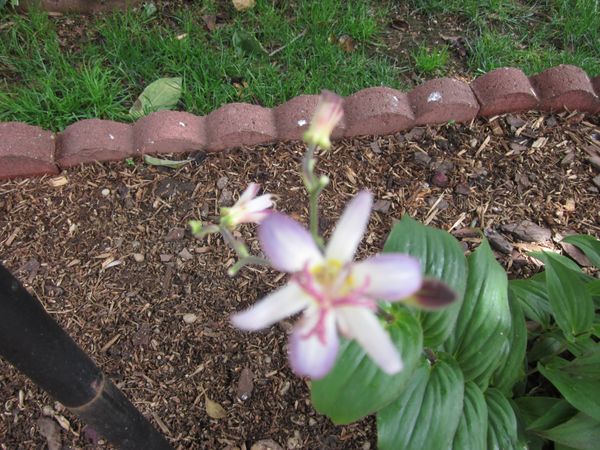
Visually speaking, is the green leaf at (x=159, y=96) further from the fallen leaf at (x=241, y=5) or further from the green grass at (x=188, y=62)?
the fallen leaf at (x=241, y=5)

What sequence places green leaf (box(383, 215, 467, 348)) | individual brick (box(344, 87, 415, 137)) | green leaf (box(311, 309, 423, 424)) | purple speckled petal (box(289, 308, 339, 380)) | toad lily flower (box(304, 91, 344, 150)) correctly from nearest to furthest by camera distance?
purple speckled petal (box(289, 308, 339, 380)) < toad lily flower (box(304, 91, 344, 150)) < green leaf (box(311, 309, 423, 424)) < green leaf (box(383, 215, 467, 348)) < individual brick (box(344, 87, 415, 137))

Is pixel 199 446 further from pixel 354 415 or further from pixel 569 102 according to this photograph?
pixel 569 102

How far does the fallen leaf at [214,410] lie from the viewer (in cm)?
155

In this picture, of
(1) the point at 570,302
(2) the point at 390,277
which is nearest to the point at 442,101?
(1) the point at 570,302

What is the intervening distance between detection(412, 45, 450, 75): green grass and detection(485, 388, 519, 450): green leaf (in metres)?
1.39

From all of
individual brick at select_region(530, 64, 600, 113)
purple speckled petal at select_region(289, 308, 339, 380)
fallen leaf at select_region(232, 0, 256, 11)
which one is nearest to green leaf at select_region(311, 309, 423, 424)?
purple speckled petal at select_region(289, 308, 339, 380)

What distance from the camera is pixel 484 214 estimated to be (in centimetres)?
191

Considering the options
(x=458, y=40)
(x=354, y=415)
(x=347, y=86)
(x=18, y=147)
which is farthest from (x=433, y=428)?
(x=458, y=40)

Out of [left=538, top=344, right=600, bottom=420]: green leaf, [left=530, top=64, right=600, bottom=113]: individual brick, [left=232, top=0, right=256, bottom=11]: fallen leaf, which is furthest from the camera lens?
[left=232, top=0, right=256, bottom=11]: fallen leaf

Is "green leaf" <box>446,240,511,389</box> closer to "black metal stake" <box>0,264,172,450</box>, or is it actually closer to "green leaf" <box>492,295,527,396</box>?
"green leaf" <box>492,295,527,396</box>

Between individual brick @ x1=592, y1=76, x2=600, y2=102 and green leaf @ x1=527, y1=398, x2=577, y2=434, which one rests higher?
individual brick @ x1=592, y1=76, x2=600, y2=102

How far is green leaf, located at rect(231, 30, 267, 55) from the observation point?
7.37ft

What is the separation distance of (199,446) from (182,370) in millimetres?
211

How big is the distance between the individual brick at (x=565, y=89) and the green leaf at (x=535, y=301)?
86 cm
